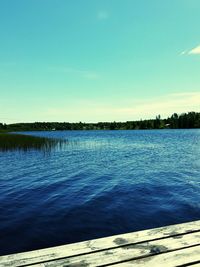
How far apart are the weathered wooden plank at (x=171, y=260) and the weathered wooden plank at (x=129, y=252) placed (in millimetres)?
106

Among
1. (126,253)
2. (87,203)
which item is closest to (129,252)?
(126,253)

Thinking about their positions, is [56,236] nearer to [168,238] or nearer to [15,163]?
[168,238]

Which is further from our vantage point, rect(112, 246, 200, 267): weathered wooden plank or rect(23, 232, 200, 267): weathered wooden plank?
rect(23, 232, 200, 267): weathered wooden plank

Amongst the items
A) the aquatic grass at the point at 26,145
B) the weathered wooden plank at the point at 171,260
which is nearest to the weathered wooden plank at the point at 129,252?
the weathered wooden plank at the point at 171,260

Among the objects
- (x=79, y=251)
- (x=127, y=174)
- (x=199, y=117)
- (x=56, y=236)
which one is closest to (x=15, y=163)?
(x=127, y=174)

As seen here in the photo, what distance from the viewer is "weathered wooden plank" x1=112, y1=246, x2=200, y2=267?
371 cm

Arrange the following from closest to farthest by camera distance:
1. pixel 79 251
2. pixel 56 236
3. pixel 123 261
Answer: pixel 123 261 → pixel 79 251 → pixel 56 236

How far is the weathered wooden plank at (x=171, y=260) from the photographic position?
12.2 ft

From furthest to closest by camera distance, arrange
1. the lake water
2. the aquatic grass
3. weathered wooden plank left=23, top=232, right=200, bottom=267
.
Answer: the aquatic grass < the lake water < weathered wooden plank left=23, top=232, right=200, bottom=267

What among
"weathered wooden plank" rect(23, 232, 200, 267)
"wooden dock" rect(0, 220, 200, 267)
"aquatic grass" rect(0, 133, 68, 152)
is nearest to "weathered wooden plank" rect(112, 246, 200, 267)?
"wooden dock" rect(0, 220, 200, 267)

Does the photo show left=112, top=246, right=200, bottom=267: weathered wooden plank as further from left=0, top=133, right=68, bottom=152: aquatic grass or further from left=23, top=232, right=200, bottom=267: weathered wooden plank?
left=0, top=133, right=68, bottom=152: aquatic grass

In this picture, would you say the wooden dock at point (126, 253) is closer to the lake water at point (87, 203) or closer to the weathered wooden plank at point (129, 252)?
the weathered wooden plank at point (129, 252)

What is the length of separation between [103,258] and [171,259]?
1.07 meters

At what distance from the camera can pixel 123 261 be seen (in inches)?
150
